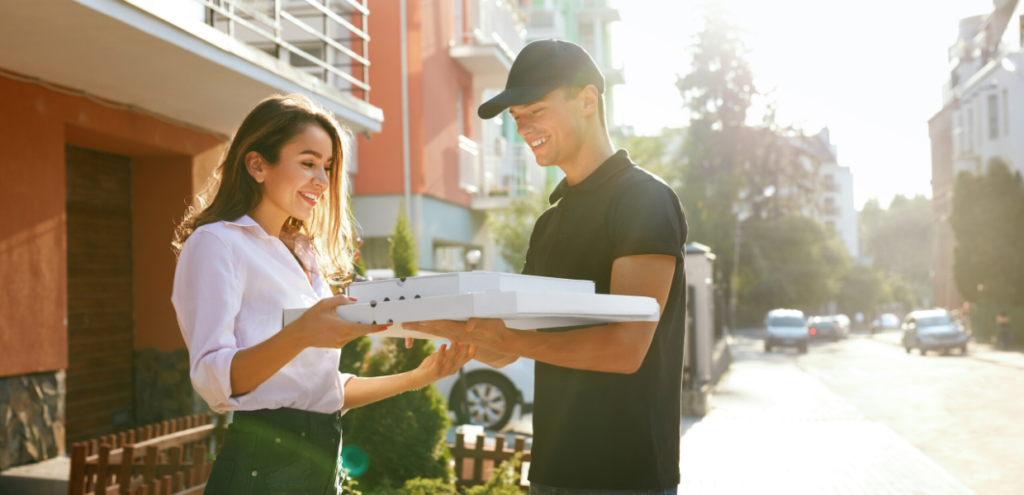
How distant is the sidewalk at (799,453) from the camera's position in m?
8.13

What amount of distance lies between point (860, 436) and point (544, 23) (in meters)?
23.7

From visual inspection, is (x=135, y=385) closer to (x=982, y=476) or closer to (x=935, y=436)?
(x=982, y=476)

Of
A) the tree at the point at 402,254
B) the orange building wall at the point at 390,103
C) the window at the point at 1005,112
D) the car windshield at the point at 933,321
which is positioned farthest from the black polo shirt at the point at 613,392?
the window at the point at 1005,112

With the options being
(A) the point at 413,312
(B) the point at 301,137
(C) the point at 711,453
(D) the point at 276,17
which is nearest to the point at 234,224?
(B) the point at 301,137

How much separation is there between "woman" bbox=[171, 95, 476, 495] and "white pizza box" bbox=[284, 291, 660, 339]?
207mm

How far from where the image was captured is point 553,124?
7.65 ft

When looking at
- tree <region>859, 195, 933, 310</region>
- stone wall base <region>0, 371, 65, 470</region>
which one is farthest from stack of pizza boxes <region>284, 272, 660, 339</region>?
tree <region>859, 195, 933, 310</region>

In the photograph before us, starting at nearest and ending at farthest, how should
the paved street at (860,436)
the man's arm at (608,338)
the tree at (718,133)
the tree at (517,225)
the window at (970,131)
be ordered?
the man's arm at (608,338) < the paved street at (860,436) < the tree at (517,225) < the tree at (718,133) < the window at (970,131)

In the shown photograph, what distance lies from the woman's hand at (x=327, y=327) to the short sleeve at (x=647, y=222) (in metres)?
0.63

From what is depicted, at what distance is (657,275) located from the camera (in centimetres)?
203

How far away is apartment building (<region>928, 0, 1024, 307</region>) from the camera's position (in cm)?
4256

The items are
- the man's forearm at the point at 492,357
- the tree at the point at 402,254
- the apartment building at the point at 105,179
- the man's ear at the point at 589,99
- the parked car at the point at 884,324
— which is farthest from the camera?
the parked car at the point at 884,324

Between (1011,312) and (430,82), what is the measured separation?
2978 centimetres

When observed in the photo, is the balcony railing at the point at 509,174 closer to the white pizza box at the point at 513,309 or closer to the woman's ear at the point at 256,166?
the woman's ear at the point at 256,166
